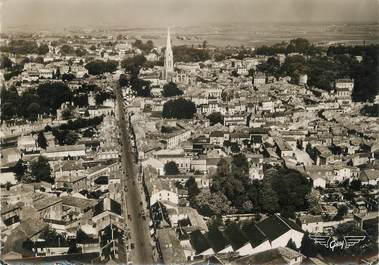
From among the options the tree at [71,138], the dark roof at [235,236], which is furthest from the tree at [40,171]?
the dark roof at [235,236]

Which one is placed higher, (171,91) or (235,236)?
(171,91)

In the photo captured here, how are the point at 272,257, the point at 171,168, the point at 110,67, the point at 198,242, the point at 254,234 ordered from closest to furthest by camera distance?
the point at 272,257, the point at 198,242, the point at 254,234, the point at 171,168, the point at 110,67

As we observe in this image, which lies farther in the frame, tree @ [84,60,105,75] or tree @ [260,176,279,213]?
tree @ [84,60,105,75]

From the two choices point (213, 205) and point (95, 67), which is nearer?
point (213, 205)

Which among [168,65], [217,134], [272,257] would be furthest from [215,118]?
[272,257]

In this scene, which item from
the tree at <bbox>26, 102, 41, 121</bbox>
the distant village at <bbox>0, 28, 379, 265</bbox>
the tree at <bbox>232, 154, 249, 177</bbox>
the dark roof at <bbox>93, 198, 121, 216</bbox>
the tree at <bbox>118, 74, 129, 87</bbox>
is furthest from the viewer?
the tree at <bbox>118, 74, 129, 87</bbox>

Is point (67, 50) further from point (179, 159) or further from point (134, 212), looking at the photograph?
point (134, 212)

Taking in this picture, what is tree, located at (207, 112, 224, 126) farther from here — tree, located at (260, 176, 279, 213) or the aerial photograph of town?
tree, located at (260, 176, 279, 213)

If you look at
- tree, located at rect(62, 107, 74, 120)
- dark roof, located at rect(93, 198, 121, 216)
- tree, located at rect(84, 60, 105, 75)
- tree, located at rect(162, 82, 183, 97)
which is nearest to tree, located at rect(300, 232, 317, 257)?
dark roof, located at rect(93, 198, 121, 216)
